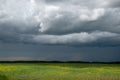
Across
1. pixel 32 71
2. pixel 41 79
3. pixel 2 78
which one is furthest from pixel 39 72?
pixel 2 78

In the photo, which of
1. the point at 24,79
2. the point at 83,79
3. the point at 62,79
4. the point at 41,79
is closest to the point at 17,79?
the point at 24,79

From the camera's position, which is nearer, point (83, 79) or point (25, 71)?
point (83, 79)

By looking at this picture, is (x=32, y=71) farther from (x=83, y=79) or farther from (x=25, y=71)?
(x=83, y=79)

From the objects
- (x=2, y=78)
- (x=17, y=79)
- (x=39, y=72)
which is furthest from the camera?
(x=39, y=72)

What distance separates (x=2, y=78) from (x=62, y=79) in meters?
12.1

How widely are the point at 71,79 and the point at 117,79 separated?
27.5 feet

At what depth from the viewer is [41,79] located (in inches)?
2009

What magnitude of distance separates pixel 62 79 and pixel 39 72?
1362 cm

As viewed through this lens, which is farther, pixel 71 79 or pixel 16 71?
pixel 16 71

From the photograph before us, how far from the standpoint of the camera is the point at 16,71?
6344 centimetres

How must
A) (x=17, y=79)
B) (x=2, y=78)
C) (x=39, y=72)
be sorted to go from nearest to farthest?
(x=2, y=78)
(x=17, y=79)
(x=39, y=72)

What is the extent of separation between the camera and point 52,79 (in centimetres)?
5025

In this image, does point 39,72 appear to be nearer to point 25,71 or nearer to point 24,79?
point 25,71

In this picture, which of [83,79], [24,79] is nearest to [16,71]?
[24,79]
